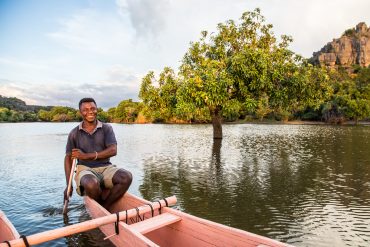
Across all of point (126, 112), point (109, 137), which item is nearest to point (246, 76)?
point (109, 137)

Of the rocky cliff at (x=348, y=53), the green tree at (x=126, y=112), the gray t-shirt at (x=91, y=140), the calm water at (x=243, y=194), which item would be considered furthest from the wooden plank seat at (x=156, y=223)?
the rocky cliff at (x=348, y=53)

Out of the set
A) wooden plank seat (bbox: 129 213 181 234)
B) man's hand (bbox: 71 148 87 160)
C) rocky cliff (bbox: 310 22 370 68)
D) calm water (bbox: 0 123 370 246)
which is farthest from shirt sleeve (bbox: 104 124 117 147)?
rocky cliff (bbox: 310 22 370 68)

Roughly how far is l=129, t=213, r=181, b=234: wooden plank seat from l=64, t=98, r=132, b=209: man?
179cm

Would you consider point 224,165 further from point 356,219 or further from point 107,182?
point 107,182

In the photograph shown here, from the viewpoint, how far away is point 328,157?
19266 millimetres

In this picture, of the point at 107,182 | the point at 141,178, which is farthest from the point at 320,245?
the point at 141,178

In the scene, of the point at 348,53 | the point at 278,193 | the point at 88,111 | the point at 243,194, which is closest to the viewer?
the point at 88,111

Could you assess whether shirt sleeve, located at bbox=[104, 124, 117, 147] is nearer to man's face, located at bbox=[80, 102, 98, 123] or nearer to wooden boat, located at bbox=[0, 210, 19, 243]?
man's face, located at bbox=[80, 102, 98, 123]

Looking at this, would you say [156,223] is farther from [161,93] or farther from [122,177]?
[161,93]

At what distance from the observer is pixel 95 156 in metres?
6.98

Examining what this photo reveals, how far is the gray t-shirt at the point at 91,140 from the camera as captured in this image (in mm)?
7211

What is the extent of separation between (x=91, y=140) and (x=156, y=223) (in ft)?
9.96

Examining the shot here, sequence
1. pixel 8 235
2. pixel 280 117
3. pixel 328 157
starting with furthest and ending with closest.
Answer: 1. pixel 280 117
2. pixel 328 157
3. pixel 8 235

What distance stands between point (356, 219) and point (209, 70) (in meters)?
15.4
